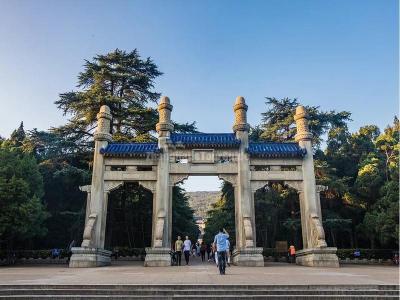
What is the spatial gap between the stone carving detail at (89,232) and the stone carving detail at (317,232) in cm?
1076

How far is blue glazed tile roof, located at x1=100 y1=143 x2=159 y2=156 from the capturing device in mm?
19000

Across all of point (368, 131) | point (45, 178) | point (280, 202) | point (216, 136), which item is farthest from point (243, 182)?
point (368, 131)

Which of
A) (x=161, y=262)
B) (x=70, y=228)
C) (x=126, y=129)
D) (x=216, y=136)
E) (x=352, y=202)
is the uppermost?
(x=126, y=129)

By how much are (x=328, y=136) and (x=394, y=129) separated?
5.46 metres

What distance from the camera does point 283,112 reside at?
31.8 m

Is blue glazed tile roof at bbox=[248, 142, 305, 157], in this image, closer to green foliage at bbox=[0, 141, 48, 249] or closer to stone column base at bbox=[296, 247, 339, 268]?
stone column base at bbox=[296, 247, 339, 268]

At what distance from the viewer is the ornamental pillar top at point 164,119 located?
19344mm

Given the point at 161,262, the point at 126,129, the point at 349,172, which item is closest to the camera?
the point at 161,262

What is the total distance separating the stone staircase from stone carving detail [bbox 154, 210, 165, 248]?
8.65 m

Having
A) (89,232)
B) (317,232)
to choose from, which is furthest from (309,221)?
(89,232)

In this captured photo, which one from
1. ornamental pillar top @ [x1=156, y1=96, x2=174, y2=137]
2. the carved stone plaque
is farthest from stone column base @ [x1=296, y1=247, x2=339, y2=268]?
ornamental pillar top @ [x1=156, y1=96, x2=174, y2=137]

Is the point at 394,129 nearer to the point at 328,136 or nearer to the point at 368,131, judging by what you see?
the point at 368,131

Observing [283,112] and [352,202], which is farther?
[283,112]

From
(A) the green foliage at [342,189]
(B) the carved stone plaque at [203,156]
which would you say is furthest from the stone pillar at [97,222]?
Result: (A) the green foliage at [342,189]
